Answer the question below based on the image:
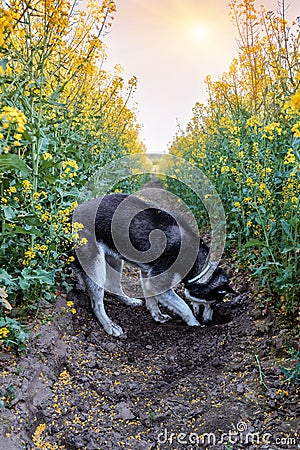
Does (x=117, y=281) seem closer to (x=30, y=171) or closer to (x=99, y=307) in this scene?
(x=99, y=307)

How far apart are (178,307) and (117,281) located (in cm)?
96

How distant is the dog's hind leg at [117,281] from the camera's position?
17.2 feet

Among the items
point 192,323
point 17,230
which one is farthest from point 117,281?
point 17,230

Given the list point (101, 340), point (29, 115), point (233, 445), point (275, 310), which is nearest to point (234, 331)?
point (275, 310)

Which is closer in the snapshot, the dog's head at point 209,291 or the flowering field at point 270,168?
the flowering field at point 270,168

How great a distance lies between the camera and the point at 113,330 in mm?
4520

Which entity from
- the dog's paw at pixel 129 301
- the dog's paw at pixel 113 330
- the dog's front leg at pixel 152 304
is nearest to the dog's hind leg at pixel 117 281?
the dog's paw at pixel 129 301

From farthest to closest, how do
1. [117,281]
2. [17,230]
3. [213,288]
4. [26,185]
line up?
1. [117,281]
2. [213,288]
3. [26,185]
4. [17,230]

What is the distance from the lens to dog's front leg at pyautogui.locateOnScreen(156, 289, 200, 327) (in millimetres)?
4770

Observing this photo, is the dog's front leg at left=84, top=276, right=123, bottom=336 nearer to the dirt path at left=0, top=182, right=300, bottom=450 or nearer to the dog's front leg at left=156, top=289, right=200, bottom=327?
the dirt path at left=0, top=182, right=300, bottom=450

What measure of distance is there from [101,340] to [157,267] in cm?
107

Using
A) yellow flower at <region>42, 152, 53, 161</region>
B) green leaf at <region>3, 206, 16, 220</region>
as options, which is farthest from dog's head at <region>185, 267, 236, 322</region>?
green leaf at <region>3, 206, 16, 220</region>

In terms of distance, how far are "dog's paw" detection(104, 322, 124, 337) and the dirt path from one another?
0.08m

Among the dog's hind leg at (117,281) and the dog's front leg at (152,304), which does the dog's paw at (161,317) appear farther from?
the dog's hind leg at (117,281)
